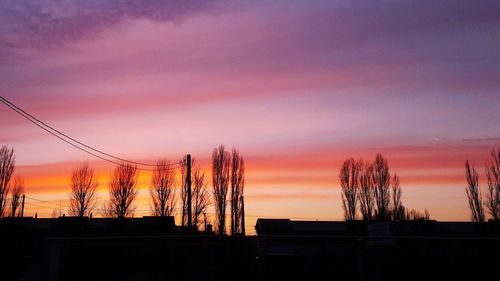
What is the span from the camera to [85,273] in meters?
13.2

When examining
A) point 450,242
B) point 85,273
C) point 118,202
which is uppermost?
point 118,202

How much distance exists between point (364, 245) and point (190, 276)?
400 cm

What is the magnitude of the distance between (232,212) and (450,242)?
125 feet

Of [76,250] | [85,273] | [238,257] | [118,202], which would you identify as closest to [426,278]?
[238,257]

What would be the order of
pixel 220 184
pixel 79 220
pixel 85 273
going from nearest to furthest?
pixel 85 273 < pixel 79 220 < pixel 220 184

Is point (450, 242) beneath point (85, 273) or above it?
above

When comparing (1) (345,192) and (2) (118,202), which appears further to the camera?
(1) (345,192)

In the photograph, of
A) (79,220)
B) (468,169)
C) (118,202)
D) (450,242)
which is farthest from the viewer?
Answer: (118,202)

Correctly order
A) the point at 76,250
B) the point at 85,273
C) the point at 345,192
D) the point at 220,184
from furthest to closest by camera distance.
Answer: the point at 345,192 → the point at 220,184 → the point at 85,273 → the point at 76,250

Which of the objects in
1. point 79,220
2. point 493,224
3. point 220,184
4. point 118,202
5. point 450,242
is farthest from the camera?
point 118,202

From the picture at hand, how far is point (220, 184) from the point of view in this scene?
4519 cm

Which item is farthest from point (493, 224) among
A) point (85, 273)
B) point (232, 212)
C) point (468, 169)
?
point (85, 273)

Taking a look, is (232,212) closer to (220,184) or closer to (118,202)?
(220,184)

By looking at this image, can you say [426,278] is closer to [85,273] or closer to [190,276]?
[190,276]
